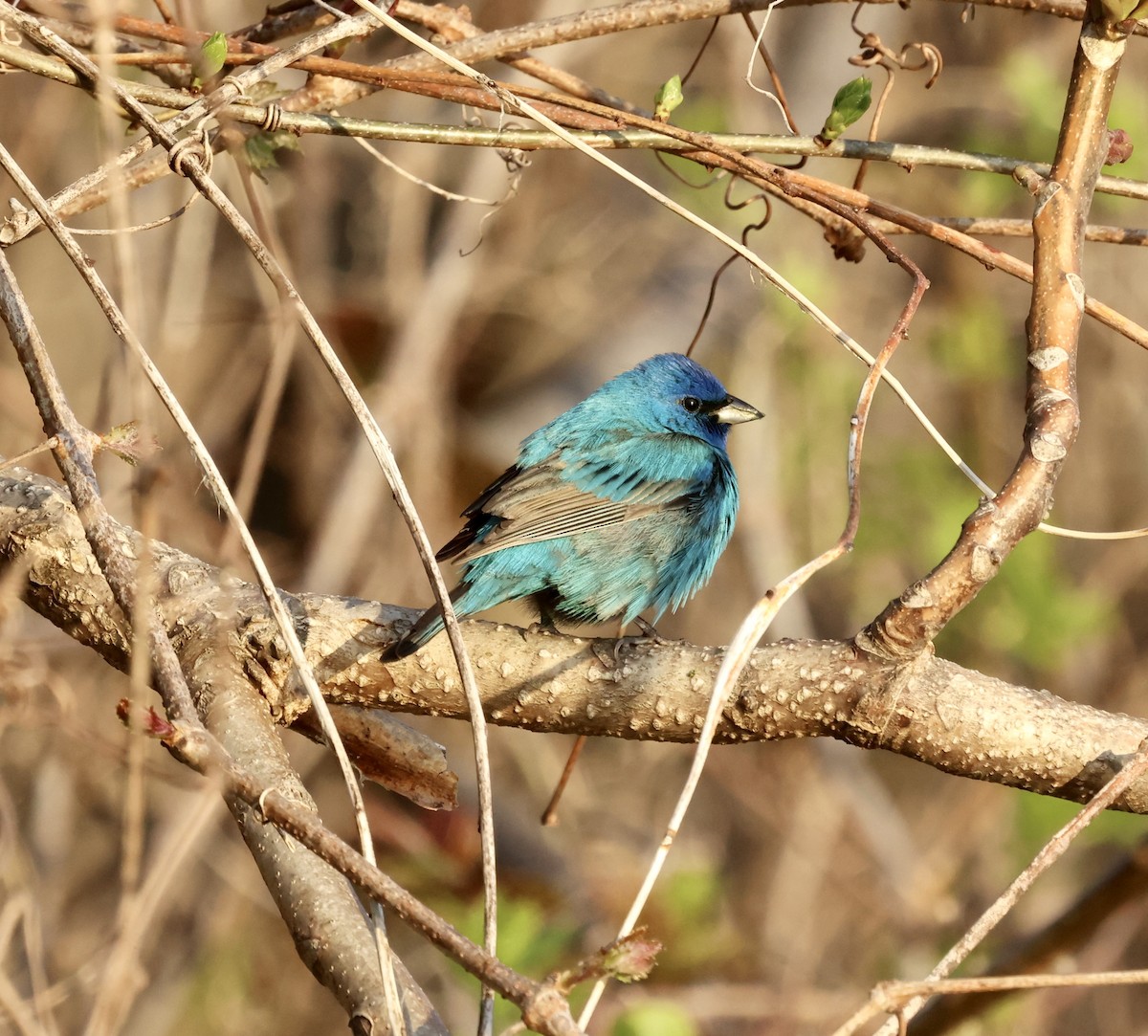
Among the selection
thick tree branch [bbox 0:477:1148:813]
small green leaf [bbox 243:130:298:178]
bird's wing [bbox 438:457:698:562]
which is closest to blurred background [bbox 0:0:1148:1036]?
bird's wing [bbox 438:457:698:562]

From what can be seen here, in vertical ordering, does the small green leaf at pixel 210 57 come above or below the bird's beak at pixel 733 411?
below

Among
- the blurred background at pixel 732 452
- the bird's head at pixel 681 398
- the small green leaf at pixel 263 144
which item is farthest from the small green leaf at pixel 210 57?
the blurred background at pixel 732 452

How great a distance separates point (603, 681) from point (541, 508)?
1.48 meters

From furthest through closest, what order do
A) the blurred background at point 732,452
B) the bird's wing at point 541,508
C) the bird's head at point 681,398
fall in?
the blurred background at point 732,452 < the bird's head at point 681,398 < the bird's wing at point 541,508

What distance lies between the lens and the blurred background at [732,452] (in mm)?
6105

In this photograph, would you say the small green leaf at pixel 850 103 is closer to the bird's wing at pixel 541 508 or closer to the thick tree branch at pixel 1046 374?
the thick tree branch at pixel 1046 374

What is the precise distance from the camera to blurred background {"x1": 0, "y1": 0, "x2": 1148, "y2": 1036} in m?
6.11

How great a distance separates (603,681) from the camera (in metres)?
2.72

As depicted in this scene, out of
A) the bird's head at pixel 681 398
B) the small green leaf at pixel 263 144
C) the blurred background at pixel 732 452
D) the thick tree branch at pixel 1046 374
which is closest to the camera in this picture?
the thick tree branch at pixel 1046 374

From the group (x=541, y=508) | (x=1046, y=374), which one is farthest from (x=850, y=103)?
(x=541, y=508)

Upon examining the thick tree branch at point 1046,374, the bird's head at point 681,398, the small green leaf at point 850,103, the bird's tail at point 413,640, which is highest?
the bird's head at point 681,398

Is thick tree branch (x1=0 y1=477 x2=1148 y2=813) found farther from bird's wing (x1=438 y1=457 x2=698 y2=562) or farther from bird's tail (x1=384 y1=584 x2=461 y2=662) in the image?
bird's wing (x1=438 y1=457 x2=698 y2=562)

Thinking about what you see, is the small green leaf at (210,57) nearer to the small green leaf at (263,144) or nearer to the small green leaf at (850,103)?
the small green leaf at (263,144)

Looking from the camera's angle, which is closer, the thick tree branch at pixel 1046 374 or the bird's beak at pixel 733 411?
the thick tree branch at pixel 1046 374
